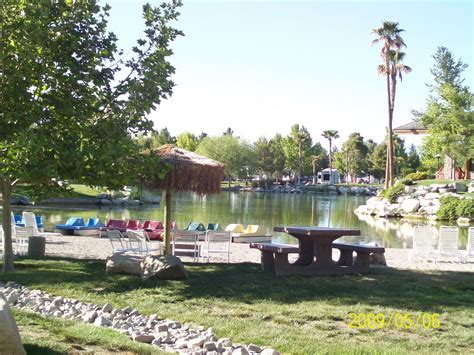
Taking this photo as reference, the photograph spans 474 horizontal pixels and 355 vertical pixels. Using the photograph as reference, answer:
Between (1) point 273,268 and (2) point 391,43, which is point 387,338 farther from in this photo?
(2) point 391,43

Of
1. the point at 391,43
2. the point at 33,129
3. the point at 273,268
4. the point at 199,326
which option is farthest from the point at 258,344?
the point at 391,43

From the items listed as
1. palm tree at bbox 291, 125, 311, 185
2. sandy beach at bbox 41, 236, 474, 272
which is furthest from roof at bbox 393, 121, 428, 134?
sandy beach at bbox 41, 236, 474, 272

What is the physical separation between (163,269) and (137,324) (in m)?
3.02

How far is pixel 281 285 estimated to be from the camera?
10203mm

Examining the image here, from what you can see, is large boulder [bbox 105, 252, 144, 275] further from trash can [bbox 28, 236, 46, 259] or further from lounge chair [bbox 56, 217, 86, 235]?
lounge chair [bbox 56, 217, 86, 235]

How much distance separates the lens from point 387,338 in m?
6.91

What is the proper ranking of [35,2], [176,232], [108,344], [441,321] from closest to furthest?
[108,344] → [441,321] → [35,2] → [176,232]

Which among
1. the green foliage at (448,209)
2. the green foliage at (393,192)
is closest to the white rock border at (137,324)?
the green foliage at (448,209)

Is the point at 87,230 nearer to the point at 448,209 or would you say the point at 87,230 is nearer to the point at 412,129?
the point at 448,209

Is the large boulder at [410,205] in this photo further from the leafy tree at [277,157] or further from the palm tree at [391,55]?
the leafy tree at [277,157]

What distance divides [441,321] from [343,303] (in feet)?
4.92

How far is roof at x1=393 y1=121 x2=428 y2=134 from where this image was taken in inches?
2511

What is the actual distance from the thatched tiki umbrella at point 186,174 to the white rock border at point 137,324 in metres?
4.80

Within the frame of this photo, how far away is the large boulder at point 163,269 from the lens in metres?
10.5
